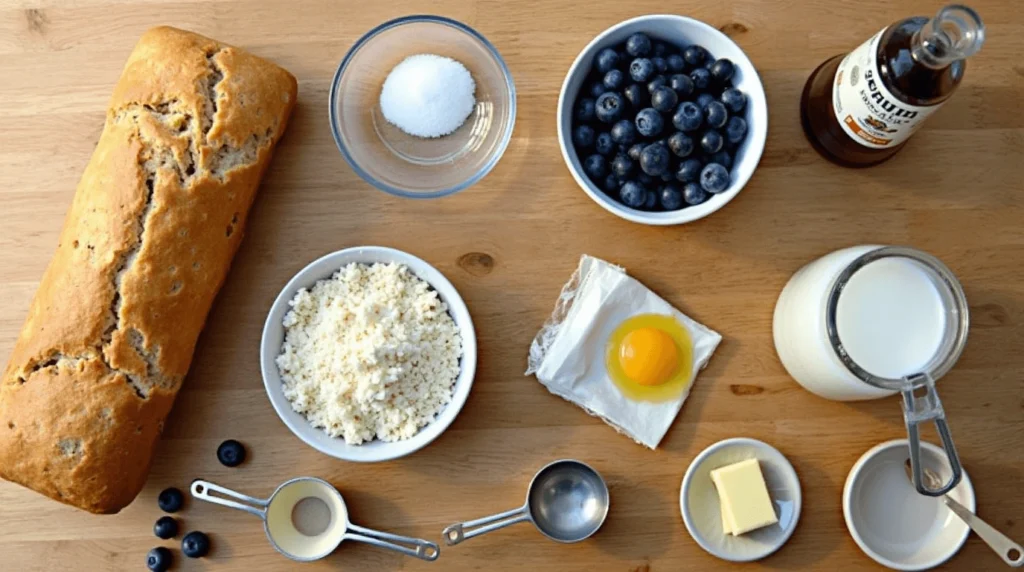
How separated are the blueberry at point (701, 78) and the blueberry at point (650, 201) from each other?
0.65 feet

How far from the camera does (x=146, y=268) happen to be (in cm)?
128

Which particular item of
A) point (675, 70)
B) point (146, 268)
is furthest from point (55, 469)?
point (675, 70)

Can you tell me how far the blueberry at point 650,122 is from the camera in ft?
4.29

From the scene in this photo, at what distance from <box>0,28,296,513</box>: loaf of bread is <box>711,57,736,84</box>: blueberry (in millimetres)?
780

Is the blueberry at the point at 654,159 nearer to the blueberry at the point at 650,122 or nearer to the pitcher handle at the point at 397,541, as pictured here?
the blueberry at the point at 650,122

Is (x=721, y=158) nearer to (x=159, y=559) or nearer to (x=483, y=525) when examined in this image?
(x=483, y=525)

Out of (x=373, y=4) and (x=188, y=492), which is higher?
(x=373, y=4)

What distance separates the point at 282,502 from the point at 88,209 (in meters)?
0.60

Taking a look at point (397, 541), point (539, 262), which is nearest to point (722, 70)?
point (539, 262)

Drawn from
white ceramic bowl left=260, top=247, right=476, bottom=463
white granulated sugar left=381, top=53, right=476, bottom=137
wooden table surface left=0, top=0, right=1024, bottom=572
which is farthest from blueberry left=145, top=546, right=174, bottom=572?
white granulated sugar left=381, top=53, right=476, bottom=137

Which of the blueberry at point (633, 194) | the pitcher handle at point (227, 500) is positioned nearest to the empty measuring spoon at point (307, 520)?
the pitcher handle at point (227, 500)

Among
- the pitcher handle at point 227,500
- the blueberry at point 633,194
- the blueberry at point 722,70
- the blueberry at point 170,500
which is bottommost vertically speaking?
the blueberry at point 170,500

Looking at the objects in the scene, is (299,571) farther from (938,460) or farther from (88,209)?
(938,460)

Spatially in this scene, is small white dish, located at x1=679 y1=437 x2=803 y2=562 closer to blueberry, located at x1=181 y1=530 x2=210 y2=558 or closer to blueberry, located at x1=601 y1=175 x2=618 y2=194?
blueberry, located at x1=601 y1=175 x2=618 y2=194
